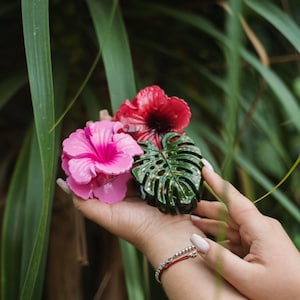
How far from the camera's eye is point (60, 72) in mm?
939

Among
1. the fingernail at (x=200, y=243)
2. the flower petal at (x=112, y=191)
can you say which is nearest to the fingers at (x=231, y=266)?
the fingernail at (x=200, y=243)

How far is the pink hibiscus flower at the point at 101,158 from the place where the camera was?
25.5 inches

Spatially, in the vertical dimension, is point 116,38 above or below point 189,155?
above

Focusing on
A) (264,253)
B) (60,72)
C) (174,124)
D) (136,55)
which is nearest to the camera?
(264,253)

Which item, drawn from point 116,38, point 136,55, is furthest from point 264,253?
point 136,55

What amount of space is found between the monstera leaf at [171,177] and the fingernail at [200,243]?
50mm

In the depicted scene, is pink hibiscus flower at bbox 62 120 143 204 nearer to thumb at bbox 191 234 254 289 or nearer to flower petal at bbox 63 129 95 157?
flower petal at bbox 63 129 95 157

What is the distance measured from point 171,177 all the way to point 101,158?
2.9 inches

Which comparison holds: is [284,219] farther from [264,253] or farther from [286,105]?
→ [264,253]

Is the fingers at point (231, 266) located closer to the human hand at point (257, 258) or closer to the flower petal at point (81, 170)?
the human hand at point (257, 258)

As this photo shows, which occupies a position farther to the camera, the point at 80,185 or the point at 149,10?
the point at 149,10

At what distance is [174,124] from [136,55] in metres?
0.43

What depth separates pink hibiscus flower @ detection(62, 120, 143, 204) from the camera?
646mm

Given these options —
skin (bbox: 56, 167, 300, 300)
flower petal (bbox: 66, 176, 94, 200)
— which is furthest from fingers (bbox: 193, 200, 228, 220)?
flower petal (bbox: 66, 176, 94, 200)
